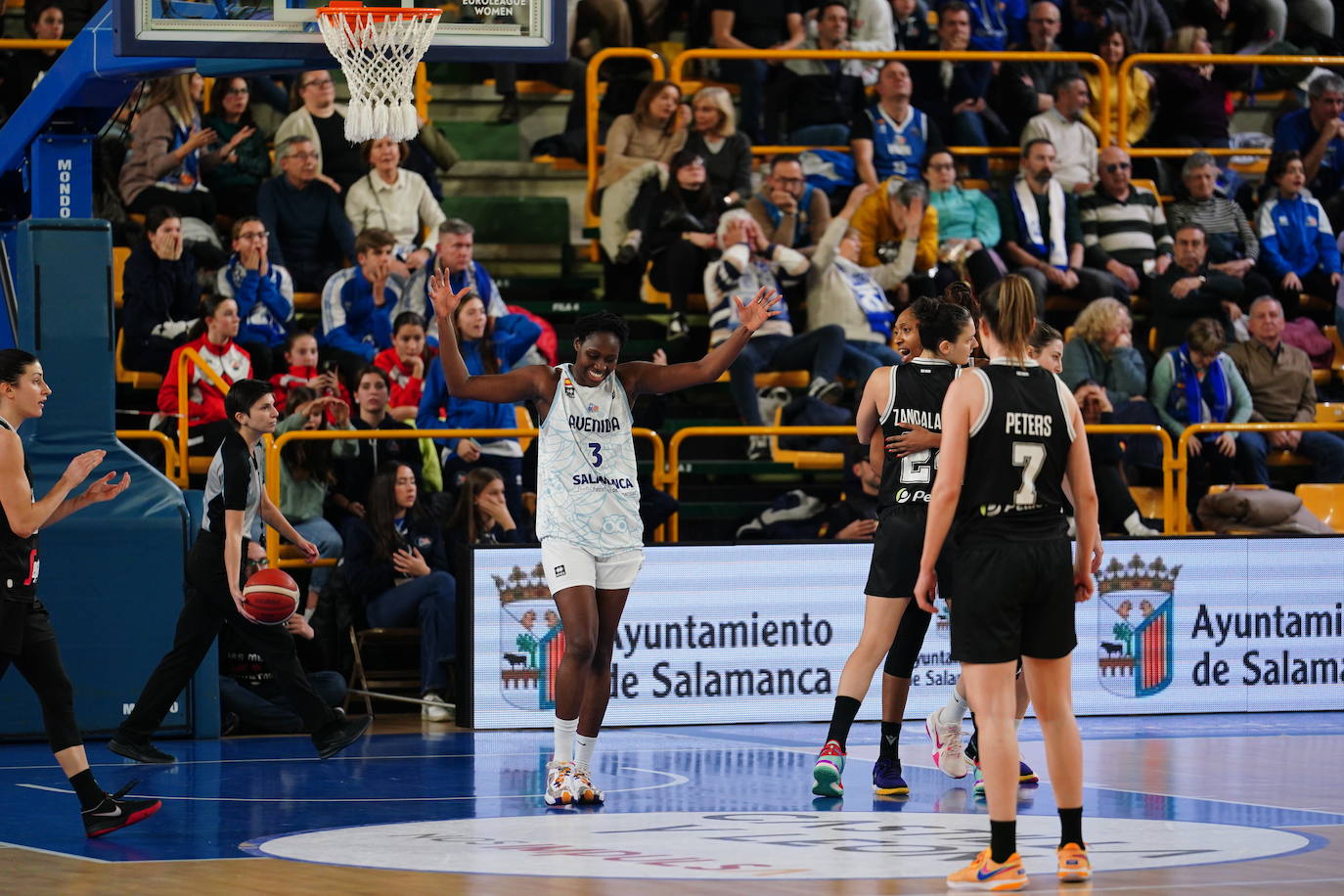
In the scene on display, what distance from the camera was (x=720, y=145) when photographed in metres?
16.9

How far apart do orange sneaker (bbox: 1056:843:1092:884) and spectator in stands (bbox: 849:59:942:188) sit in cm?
1093

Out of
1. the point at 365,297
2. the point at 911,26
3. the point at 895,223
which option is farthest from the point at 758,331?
the point at 911,26

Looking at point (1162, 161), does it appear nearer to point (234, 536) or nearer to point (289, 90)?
point (289, 90)

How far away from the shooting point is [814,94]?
714 inches

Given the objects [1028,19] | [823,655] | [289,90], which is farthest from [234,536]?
[1028,19]

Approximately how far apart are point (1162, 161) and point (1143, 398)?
14.1 feet

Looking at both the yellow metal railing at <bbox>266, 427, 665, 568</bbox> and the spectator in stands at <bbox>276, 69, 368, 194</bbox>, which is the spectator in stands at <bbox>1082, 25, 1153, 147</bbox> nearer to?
the spectator in stands at <bbox>276, 69, 368, 194</bbox>

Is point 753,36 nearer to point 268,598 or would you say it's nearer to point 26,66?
point 26,66

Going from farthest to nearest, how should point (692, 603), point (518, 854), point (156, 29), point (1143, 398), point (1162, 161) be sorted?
point (1162, 161), point (1143, 398), point (692, 603), point (156, 29), point (518, 854)

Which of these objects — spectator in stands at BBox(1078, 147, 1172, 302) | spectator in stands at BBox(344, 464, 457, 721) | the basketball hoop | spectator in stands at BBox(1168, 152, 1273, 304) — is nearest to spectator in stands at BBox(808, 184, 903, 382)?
spectator in stands at BBox(1078, 147, 1172, 302)

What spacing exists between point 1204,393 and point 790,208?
353cm

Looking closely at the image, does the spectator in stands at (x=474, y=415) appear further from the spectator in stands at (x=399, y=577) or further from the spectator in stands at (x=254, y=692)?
the spectator in stands at (x=254, y=692)

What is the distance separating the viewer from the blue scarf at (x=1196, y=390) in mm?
15719

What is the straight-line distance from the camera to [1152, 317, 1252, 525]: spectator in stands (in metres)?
15.6
